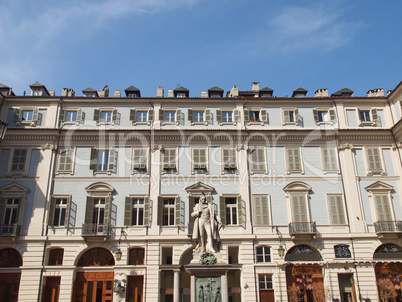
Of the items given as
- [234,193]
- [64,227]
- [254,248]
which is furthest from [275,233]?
[64,227]

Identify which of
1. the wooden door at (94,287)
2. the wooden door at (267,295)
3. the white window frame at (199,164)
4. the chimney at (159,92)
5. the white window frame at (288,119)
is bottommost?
the wooden door at (267,295)

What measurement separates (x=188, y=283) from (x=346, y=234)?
12.5 m

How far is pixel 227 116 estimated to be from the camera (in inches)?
1329

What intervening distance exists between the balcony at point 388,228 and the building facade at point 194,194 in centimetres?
8

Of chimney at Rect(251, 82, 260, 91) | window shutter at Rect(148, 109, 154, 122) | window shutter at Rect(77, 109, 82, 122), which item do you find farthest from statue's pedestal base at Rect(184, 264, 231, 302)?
chimney at Rect(251, 82, 260, 91)

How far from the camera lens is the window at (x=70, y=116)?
3281 cm

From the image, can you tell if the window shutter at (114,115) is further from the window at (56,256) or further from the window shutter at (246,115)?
the window at (56,256)

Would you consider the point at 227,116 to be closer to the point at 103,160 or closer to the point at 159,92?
the point at 159,92

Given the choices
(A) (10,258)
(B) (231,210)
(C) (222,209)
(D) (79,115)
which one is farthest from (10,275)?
(B) (231,210)

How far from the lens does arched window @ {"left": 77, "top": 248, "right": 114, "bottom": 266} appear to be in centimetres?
2903

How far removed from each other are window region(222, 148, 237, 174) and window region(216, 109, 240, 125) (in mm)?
2712

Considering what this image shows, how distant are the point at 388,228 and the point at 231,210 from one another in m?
11.8

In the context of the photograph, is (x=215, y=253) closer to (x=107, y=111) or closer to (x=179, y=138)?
(x=179, y=138)

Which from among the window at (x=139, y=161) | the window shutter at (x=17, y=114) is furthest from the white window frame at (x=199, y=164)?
the window shutter at (x=17, y=114)
